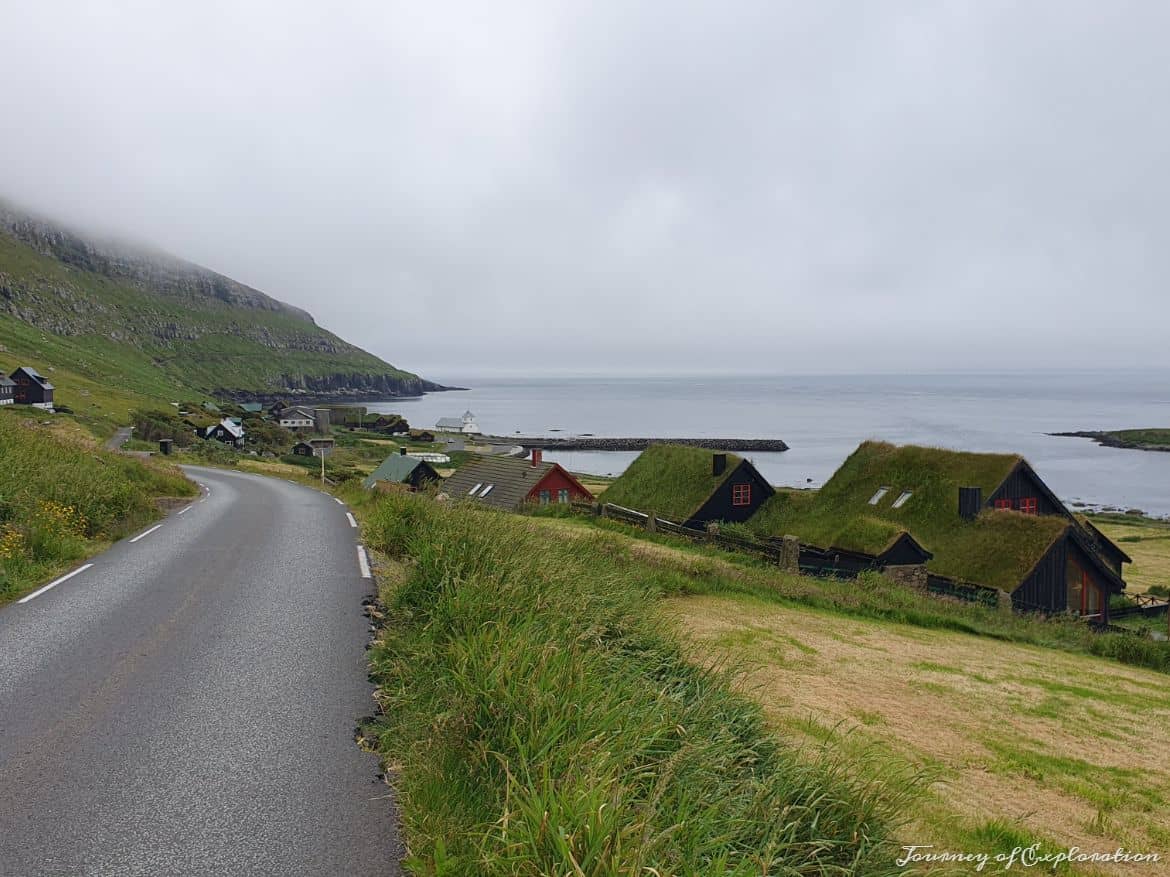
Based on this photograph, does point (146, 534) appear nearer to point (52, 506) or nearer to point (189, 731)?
point (52, 506)

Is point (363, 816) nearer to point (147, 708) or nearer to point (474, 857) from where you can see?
point (474, 857)

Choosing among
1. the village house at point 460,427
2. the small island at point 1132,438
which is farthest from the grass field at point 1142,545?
the village house at point 460,427

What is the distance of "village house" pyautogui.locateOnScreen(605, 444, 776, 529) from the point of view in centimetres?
3759

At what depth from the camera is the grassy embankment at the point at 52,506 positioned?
1261 centimetres

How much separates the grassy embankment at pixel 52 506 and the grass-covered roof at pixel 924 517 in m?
25.6

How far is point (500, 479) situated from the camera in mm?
42062

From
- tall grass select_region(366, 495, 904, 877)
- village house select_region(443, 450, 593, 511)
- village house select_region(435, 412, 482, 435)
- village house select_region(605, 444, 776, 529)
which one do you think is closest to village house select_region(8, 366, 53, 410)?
village house select_region(443, 450, 593, 511)

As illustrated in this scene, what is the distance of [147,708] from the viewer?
693cm

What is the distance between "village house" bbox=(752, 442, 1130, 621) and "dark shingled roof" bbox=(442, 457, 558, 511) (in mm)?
12696

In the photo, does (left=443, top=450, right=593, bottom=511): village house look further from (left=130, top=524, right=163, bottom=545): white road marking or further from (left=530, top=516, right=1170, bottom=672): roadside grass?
(left=130, top=524, right=163, bottom=545): white road marking

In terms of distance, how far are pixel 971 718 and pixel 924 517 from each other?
2272cm

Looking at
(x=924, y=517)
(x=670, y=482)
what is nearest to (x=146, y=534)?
(x=670, y=482)

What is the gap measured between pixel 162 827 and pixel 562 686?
299 cm

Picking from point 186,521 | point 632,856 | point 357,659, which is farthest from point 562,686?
point 186,521
